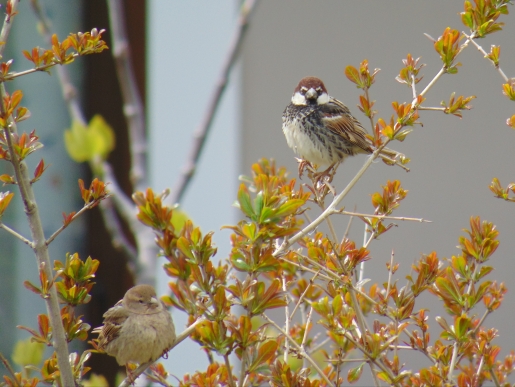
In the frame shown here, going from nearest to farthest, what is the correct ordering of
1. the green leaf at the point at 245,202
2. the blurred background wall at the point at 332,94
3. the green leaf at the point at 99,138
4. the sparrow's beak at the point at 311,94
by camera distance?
the green leaf at the point at 245,202
the green leaf at the point at 99,138
the sparrow's beak at the point at 311,94
the blurred background wall at the point at 332,94

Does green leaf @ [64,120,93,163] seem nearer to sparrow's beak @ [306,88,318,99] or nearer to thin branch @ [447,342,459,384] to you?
sparrow's beak @ [306,88,318,99]

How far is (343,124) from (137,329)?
42.5 inches

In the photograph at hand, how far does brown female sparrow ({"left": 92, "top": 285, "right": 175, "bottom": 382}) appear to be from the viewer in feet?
5.48

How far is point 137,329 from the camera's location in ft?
5.62

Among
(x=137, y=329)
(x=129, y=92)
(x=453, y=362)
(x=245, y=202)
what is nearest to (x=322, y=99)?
(x=129, y=92)

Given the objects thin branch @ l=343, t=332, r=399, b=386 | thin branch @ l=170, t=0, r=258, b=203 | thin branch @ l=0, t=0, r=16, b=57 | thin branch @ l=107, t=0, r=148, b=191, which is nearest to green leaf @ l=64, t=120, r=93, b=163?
thin branch @ l=107, t=0, r=148, b=191

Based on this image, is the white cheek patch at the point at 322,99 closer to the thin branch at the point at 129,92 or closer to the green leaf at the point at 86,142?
the thin branch at the point at 129,92

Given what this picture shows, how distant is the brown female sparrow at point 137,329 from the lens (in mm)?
1671

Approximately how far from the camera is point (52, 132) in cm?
329

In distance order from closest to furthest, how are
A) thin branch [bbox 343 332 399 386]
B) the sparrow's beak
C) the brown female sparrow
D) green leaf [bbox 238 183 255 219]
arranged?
green leaf [bbox 238 183 255 219]
thin branch [bbox 343 332 399 386]
the brown female sparrow
the sparrow's beak

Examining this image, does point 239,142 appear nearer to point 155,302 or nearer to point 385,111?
point 385,111

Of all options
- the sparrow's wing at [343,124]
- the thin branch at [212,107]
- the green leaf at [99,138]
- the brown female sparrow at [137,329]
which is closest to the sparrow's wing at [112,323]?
the brown female sparrow at [137,329]

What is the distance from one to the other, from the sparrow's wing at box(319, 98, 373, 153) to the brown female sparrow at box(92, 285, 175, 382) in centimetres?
92

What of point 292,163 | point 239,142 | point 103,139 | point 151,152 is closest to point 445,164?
point 292,163
